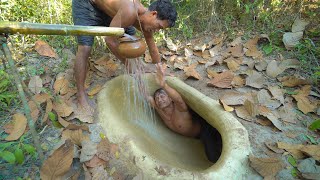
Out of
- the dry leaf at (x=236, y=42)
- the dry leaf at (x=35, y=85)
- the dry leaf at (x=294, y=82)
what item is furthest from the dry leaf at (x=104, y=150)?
the dry leaf at (x=236, y=42)

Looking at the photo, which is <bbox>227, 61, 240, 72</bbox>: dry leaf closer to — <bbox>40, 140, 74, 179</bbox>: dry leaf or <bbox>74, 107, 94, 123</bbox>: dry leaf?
<bbox>74, 107, 94, 123</bbox>: dry leaf

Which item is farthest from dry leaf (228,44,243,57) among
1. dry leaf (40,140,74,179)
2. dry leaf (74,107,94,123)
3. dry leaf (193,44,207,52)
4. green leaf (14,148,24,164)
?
green leaf (14,148,24,164)

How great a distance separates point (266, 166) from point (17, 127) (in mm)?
1725

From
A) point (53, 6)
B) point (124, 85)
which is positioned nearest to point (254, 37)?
point (124, 85)

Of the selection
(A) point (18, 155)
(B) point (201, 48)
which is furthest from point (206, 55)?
(A) point (18, 155)

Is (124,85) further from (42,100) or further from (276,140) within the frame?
(276,140)

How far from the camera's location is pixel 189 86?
2744mm

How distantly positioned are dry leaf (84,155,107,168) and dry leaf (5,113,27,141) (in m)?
0.54

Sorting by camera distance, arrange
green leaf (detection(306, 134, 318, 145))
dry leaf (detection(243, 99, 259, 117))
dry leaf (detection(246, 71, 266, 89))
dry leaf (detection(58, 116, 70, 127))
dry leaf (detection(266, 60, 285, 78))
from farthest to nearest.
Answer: dry leaf (detection(266, 60, 285, 78)) → dry leaf (detection(246, 71, 266, 89)) → dry leaf (detection(243, 99, 259, 117)) → dry leaf (detection(58, 116, 70, 127)) → green leaf (detection(306, 134, 318, 145))

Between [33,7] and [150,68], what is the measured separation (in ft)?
5.43

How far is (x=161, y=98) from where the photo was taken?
2973 millimetres

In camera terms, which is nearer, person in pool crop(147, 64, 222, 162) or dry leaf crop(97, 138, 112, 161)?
dry leaf crop(97, 138, 112, 161)

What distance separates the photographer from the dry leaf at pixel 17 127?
193 cm

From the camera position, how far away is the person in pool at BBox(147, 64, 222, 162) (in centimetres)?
284
